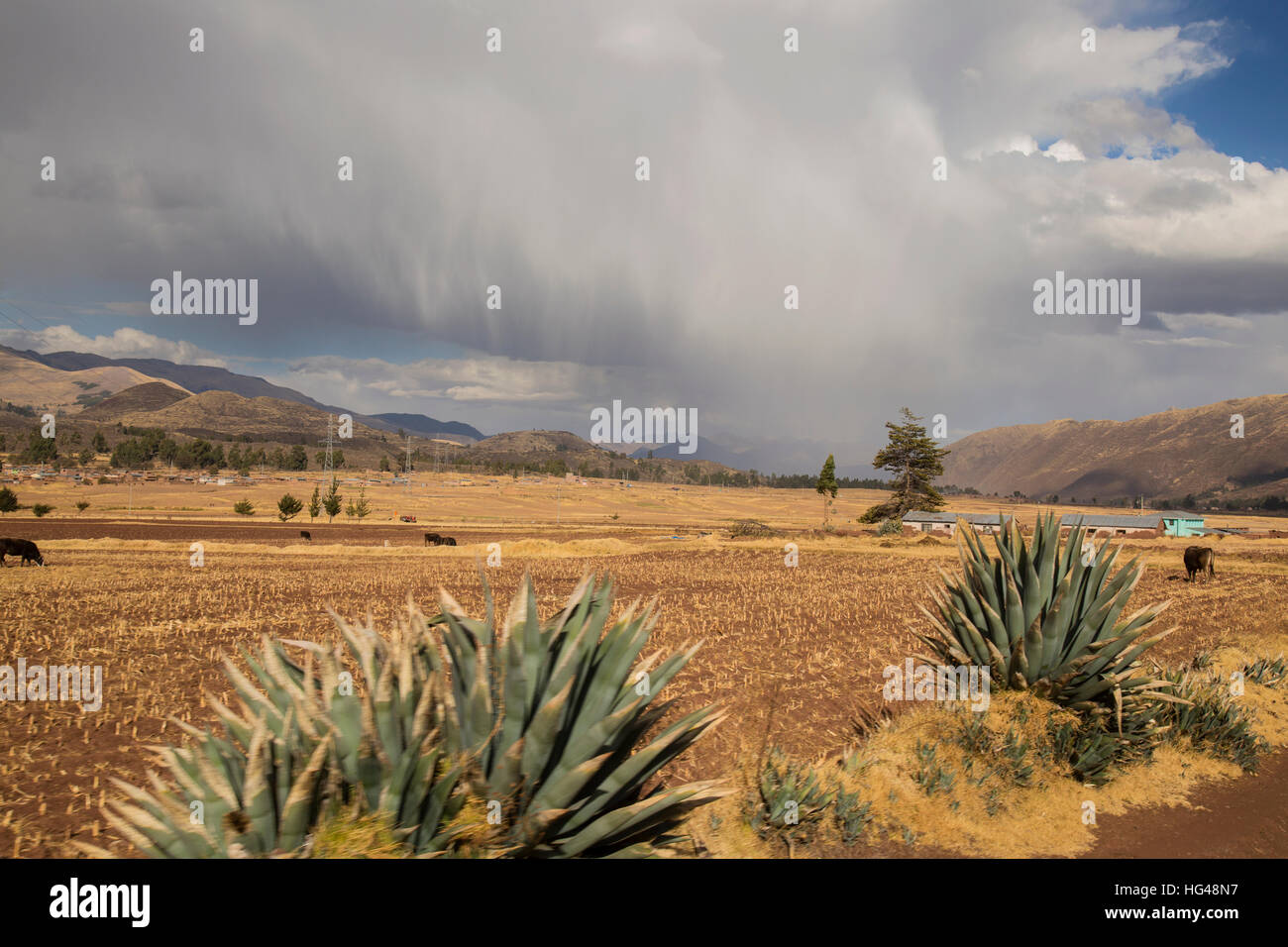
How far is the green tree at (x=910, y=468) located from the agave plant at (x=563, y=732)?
224 feet

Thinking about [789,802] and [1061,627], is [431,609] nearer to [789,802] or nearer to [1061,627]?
[789,802]

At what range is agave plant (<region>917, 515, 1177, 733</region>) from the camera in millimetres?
7562

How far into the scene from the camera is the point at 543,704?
3.36m

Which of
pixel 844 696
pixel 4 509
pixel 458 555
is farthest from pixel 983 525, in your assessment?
pixel 4 509

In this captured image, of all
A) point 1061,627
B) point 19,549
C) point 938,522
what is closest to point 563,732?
point 1061,627

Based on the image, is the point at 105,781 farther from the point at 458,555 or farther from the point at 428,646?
the point at 458,555

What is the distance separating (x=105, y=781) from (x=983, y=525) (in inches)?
2473

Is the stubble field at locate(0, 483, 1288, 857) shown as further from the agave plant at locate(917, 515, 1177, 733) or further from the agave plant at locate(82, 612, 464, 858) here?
the agave plant at locate(917, 515, 1177, 733)

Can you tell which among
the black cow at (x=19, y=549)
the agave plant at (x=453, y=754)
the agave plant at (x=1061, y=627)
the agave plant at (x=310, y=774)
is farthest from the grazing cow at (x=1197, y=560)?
the black cow at (x=19, y=549)

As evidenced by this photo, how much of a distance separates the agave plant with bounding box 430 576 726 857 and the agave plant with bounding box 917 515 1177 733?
5.17m

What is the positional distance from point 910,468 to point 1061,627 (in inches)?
2580

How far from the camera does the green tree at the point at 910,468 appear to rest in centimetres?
6862
